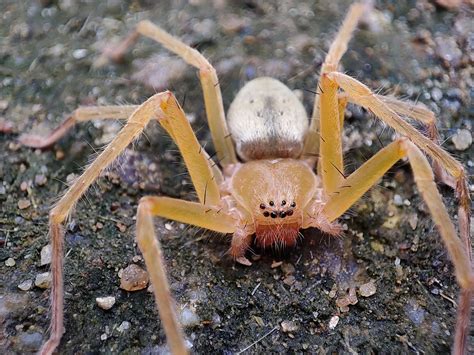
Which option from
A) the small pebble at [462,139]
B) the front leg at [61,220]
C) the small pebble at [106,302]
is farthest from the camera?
the small pebble at [462,139]

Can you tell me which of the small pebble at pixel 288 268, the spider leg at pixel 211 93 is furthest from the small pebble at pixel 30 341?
the spider leg at pixel 211 93

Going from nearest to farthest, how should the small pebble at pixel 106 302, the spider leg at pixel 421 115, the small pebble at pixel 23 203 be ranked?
the small pebble at pixel 106 302, the spider leg at pixel 421 115, the small pebble at pixel 23 203

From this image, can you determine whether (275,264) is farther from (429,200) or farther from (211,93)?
(211,93)

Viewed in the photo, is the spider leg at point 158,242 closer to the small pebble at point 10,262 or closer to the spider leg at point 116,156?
the spider leg at point 116,156

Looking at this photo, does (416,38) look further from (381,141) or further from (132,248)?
(132,248)

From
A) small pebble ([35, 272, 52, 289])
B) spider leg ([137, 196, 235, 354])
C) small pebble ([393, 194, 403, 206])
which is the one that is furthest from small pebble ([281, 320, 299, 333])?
small pebble ([35, 272, 52, 289])

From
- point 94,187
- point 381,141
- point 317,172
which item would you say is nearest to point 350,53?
point 381,141
